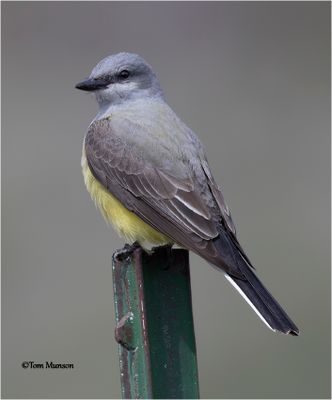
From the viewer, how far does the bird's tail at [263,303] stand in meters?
3.78

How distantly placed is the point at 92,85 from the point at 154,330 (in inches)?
83.5

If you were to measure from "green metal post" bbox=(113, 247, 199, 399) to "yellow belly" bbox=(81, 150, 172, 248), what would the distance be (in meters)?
0.96

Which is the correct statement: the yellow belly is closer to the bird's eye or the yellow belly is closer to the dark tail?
the dark tail

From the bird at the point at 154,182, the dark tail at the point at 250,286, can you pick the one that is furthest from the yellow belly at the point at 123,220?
the dark tail at the point at 250,286

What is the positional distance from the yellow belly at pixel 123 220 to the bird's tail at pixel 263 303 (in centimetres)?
52

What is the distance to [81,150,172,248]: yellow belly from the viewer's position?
4.52 m

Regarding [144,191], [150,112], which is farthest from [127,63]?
[144,191]

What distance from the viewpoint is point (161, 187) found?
14.8 ft

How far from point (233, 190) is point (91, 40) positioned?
7.91ft

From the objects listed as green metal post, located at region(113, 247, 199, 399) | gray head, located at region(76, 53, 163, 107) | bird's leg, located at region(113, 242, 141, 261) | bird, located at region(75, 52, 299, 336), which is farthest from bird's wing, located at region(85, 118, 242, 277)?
green metal post, located at region(113, 247, 199, 399)

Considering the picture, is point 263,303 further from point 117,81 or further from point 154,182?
point 117,81

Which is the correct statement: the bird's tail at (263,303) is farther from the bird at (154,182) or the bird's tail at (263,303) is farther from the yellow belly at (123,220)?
the yellow belly at (123,220)

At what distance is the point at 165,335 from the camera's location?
3.28 metres

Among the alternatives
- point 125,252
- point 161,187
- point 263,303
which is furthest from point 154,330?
point 161,187
